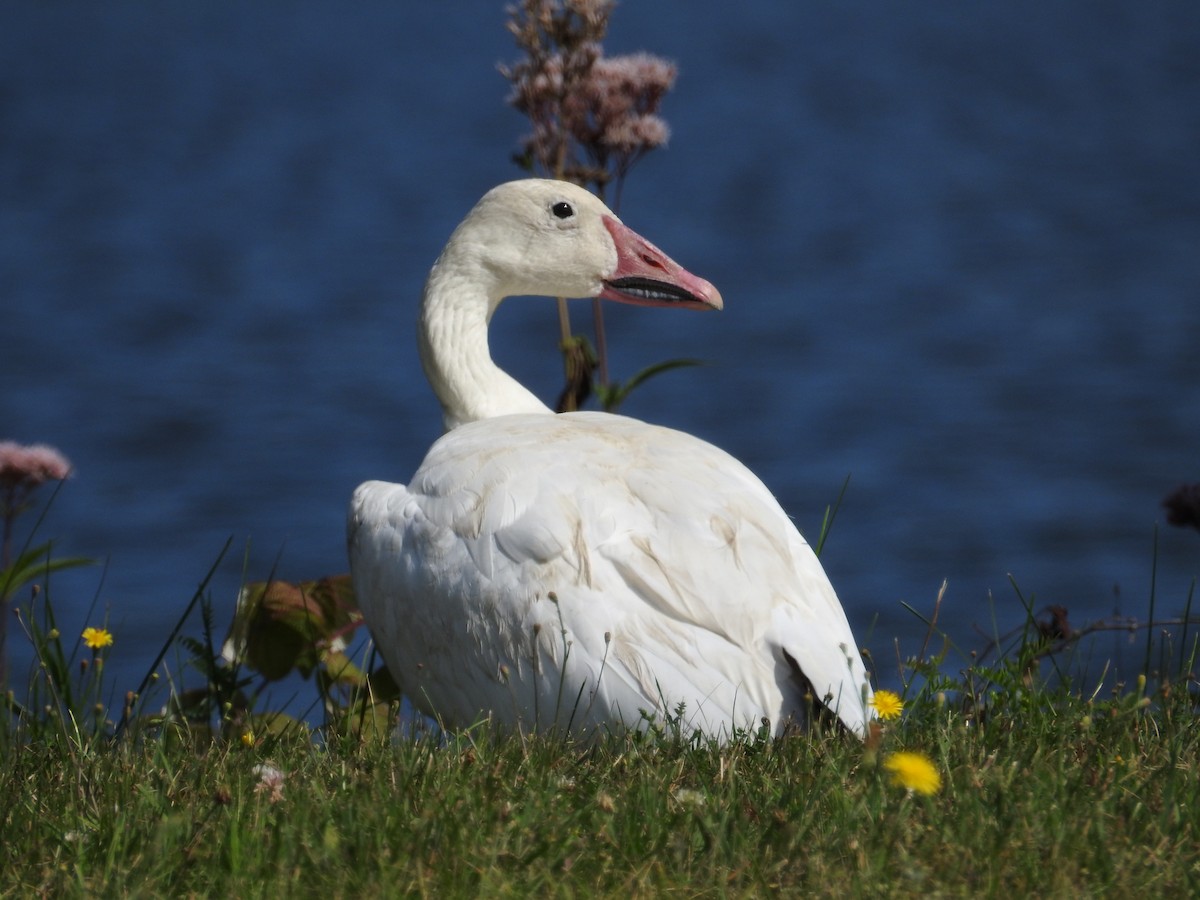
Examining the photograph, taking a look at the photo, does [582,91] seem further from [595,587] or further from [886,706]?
[886,706]

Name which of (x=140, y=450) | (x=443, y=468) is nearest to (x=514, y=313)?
(x=140, y=450)

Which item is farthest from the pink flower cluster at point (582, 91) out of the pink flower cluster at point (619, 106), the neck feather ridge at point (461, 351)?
the neck feather ridge at point (461, 351)

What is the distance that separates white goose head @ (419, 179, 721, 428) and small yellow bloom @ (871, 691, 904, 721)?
164 cm

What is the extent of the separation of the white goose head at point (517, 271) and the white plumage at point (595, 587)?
0.63m

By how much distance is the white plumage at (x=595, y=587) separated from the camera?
3.71m

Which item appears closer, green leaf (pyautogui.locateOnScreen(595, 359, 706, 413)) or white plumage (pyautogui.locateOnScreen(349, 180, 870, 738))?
white plumage (pyautogui.locateOnScreen(349, 180, 870, 738))

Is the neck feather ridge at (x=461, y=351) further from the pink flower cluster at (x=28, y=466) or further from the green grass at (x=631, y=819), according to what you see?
the green grass at (x=631, y=819)

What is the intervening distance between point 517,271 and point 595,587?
1655mm

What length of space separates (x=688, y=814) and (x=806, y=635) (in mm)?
797

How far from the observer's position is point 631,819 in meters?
3.04

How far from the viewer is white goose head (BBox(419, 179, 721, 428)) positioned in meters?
5.17

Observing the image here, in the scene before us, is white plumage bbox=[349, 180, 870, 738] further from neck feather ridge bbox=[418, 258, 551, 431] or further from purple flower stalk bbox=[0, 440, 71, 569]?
purple flower stalk bbox=[0, 440, 71, 569]

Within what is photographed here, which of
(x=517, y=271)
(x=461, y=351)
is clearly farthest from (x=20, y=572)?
(x=517, y=271)

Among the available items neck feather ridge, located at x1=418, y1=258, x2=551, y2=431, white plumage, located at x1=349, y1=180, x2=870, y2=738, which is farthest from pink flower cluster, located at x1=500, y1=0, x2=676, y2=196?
white plumage, located at x1=349, y1=180, x2=870, y2=738
